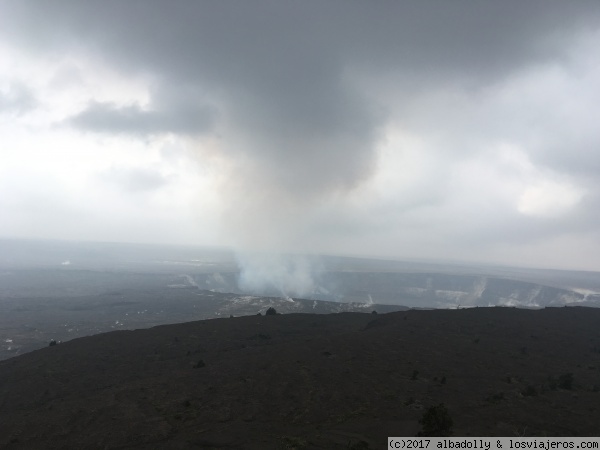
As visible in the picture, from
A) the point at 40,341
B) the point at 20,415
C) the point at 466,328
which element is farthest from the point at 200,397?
the point at 40,341

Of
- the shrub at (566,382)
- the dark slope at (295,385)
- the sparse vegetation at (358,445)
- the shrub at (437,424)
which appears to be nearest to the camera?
the sparse vegetation at (358,445)

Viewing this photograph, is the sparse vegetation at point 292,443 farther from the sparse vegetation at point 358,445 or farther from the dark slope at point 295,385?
the sparse vegetation at point 358,445

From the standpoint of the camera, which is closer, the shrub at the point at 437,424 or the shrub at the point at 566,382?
the shrub at the point at 437,424

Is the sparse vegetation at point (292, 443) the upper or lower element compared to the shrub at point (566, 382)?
upper

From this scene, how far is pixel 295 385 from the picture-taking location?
128 ft

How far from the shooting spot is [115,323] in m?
124

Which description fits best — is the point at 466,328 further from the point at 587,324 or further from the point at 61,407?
the point at 61,407

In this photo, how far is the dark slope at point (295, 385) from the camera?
28.2 m

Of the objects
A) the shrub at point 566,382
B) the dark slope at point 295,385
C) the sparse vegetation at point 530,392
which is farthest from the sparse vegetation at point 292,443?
the shrub at point 566,382

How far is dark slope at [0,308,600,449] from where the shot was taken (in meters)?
28.2

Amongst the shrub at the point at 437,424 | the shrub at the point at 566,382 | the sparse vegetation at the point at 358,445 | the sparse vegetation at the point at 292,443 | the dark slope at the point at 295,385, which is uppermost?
the shrub at the point at 437,424

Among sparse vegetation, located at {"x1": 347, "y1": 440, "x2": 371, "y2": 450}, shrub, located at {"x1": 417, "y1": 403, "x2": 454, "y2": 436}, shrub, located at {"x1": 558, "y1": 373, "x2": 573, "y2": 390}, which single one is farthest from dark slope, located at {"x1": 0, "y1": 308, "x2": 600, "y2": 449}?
shrub, located at {"x1": 417, "y1": 403, "x2": 454, "y2": 436}

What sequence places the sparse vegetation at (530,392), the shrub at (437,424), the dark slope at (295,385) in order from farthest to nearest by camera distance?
the sparse vegetation at (530,392), the dark slope at (295,385), the shrub at (437,424)

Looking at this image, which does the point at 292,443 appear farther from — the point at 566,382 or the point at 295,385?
the point at 566,382
